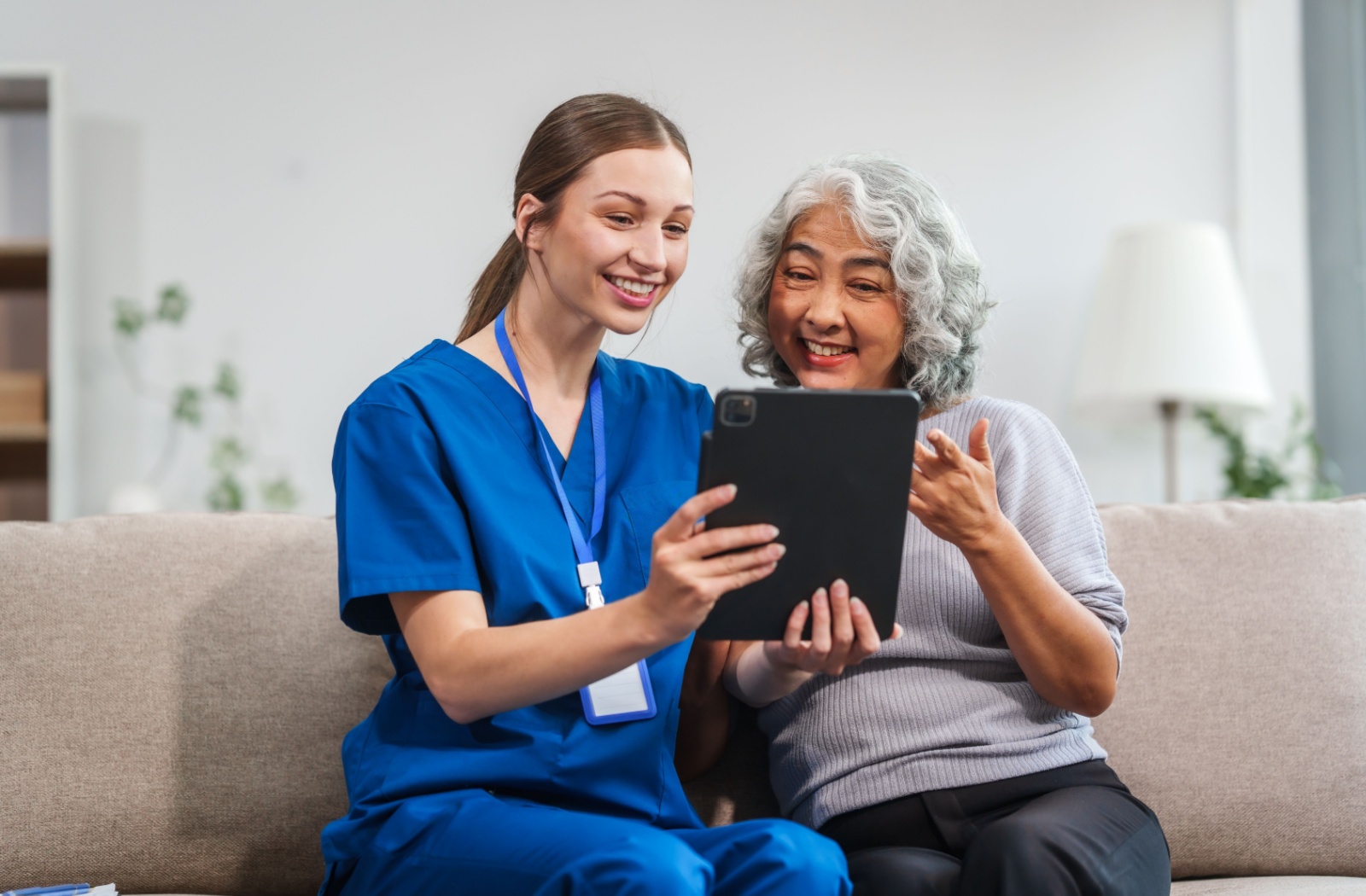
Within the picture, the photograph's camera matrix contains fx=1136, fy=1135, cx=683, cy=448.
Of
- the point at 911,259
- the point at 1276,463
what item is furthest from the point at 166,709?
the point at 1276,463

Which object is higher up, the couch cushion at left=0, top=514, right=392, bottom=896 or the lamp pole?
the lamp pole

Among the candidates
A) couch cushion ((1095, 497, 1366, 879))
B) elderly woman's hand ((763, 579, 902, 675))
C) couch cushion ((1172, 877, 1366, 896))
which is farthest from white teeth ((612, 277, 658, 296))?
couch cushion ((1172, 877, 1366, 896))

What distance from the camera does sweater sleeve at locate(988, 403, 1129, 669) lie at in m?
1.19

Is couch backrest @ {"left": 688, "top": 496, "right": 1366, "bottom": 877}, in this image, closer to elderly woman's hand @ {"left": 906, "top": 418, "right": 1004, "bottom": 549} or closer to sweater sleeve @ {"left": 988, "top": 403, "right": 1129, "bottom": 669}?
sweater sleeve @ {"left": 988, "top": 403, "right": 1129, "bottom": 669}

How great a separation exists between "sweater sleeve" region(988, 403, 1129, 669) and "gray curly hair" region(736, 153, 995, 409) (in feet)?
0.33

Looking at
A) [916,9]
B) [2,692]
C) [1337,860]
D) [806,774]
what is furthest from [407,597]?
[916,9]

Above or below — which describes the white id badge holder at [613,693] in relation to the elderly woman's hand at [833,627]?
below

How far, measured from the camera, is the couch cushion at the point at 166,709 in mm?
1275

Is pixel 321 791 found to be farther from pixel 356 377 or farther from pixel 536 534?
pixel 356 377

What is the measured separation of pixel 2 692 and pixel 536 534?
693mm

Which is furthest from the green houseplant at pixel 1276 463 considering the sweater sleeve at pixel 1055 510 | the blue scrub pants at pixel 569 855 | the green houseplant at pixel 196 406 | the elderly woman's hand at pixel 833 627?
the green houseplant at pixel 196 406

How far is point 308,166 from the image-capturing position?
288 centimetres

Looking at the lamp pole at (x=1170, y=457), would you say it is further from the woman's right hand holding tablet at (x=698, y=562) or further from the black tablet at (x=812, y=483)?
the woman's right hand holding tablet at (x=698, y=562)

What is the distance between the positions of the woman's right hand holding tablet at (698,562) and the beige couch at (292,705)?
53cm
